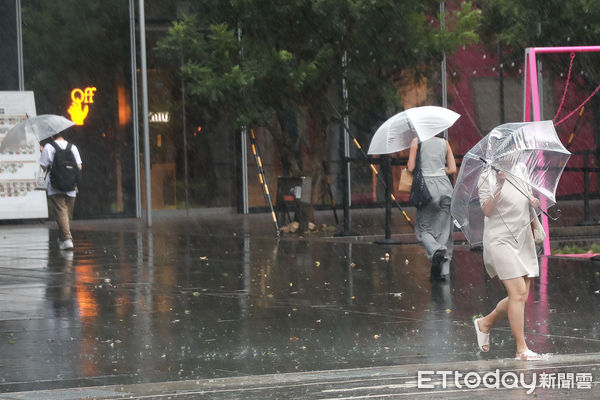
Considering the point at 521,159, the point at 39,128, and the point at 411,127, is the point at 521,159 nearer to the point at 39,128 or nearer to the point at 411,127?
the point at 411,127

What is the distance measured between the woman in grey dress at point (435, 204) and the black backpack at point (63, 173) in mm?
6043

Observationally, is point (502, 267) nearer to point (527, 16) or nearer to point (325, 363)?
point (325, 363)

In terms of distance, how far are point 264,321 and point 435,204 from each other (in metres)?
3.54

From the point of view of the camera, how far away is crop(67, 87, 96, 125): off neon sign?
2362cm

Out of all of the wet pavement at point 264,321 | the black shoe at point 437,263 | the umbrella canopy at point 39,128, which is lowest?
the wet pavement at point 264,321

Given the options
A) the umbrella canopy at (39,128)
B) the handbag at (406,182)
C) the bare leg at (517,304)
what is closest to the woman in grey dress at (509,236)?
the bare leg at (517,304)

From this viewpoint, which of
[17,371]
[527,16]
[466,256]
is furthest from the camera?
[527,16]

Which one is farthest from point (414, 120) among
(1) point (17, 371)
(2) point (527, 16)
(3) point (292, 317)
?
(2) point (527, 16)

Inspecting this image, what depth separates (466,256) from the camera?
14.5m

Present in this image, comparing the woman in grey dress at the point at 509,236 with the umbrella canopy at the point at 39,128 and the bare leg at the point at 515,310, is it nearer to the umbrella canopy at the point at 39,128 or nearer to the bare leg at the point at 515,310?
the bare leg at the point at 515,310

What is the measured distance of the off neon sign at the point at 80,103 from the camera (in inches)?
930

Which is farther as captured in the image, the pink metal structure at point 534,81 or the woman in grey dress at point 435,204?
the pink metal structure at point 534,81

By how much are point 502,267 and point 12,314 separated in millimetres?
4683

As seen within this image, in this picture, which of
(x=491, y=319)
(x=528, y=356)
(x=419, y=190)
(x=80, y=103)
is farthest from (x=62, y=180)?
(x=528, y=356)
